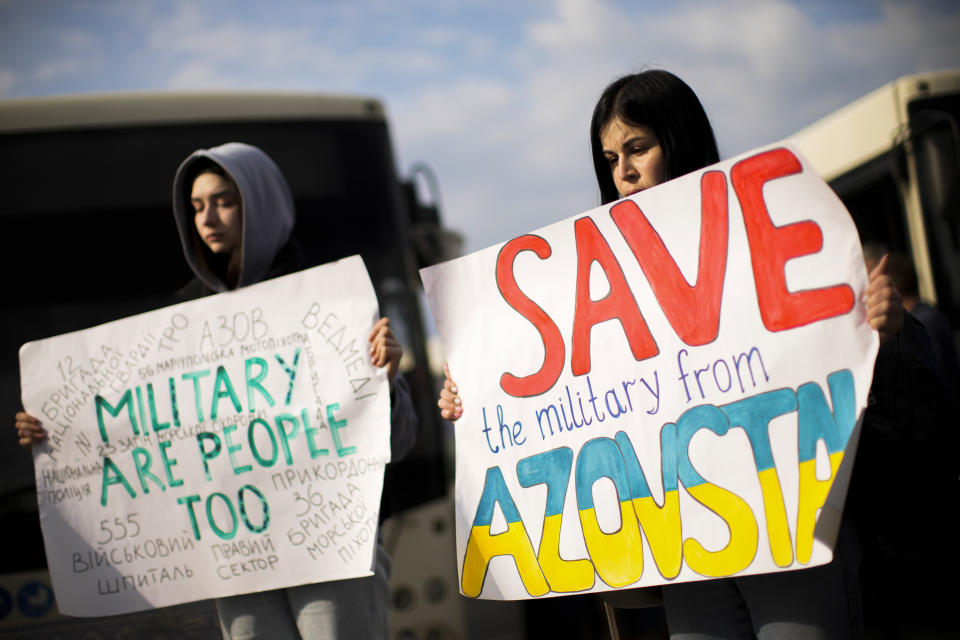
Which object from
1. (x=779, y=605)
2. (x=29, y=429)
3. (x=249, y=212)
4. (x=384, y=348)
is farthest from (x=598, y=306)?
(x=29, y=429)

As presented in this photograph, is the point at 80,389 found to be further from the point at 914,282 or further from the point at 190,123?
the point at 914,282

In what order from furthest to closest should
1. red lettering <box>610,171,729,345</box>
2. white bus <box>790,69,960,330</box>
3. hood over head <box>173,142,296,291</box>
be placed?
white bus <box>790,69,960,330</box> < hood over head <box>173,142,296,291</box> < red lettering <box>610,171,729,345</box>

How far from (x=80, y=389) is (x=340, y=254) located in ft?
4.97

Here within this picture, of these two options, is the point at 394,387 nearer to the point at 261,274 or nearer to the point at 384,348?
the point at 384,348

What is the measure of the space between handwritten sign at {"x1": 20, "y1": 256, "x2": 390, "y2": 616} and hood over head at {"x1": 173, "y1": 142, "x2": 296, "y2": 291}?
7 cm

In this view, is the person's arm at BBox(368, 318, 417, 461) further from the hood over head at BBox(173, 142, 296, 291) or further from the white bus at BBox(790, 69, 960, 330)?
the white bus at BBox(790, 69, 960, 330)

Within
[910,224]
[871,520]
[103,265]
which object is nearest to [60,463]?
[103,265]

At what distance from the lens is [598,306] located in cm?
198

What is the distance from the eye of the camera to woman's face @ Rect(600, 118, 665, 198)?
190cm

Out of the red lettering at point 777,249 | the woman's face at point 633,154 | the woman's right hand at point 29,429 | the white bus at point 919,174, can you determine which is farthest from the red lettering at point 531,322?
the white bus at point 919,174

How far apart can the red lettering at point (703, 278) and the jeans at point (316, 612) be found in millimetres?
1000

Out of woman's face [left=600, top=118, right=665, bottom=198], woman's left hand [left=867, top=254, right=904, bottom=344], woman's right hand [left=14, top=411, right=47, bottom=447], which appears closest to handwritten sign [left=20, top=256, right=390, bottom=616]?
woman's right hand [left=14, top=411, right=47, bottom=447]

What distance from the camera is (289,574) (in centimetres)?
214

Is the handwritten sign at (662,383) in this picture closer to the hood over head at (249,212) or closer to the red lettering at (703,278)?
the red lettering at (703,278)
